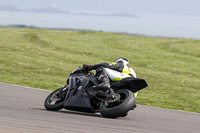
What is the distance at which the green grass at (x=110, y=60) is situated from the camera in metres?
16.2

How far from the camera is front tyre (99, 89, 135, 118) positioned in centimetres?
804

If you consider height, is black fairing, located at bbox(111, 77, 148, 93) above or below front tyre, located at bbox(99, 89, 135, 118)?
above

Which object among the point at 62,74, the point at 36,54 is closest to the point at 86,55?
the point at 36,54

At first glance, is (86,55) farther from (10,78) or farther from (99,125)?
(99,125)

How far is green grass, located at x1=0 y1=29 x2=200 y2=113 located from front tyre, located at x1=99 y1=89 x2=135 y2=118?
16.3 ft

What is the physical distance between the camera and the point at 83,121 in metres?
7.79

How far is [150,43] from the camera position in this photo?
132 feet

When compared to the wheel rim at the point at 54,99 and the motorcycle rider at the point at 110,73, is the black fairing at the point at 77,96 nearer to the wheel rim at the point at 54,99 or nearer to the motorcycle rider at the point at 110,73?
the motorcycle rider at the point at 110,73

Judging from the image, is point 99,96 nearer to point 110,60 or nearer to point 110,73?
point 110,73

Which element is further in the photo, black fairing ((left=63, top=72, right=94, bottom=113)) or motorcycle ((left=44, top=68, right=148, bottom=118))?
black fairing ((left=63, top=72, right=94, bottom=113))

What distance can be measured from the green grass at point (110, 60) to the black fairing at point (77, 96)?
4.83 m

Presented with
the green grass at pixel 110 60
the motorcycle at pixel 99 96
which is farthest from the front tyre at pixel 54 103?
the green grass at pixel 110 60

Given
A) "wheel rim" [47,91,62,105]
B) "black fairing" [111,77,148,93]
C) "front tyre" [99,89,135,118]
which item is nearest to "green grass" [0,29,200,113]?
"wheel rim" [47,91,62,105]

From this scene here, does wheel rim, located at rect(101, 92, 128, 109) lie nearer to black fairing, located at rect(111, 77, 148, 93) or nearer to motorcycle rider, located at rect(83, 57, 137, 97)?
black fairing, located at rect(111, 77, 148, 93)
